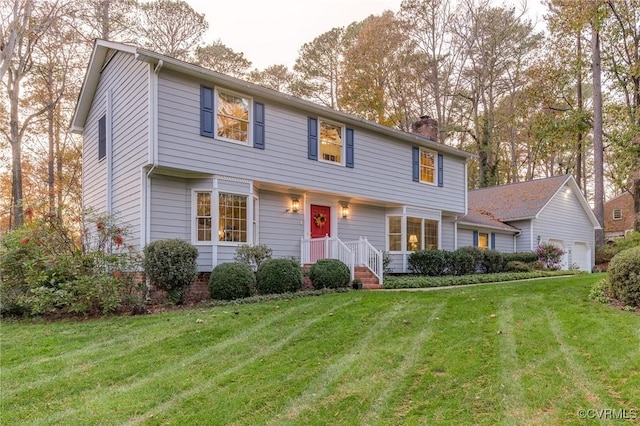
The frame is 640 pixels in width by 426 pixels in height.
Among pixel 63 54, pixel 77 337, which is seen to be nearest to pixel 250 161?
pixel 77 337

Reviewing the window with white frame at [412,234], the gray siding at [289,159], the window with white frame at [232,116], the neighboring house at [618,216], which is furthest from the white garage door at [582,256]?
the window with white frame at [232,116]

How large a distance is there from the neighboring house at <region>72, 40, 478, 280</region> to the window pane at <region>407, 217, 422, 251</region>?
56 millimetres

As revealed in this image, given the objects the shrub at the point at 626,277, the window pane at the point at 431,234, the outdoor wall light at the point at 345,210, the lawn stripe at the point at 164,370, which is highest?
the outdoor wall light at the point at 345,210

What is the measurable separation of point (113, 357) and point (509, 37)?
25671 mm

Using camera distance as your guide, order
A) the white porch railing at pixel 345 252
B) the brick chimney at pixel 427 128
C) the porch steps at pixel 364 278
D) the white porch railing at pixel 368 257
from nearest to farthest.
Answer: the porch steps at pixel 364 278 < the white porch railing at pixel 345 252 < the white porch railing at pixel 368 257 < the brick chimney at pixel 427 128

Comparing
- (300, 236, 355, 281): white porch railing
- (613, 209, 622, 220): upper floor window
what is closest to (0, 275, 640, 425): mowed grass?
(300, 236, 355, 281): white porch railing

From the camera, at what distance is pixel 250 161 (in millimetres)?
10227

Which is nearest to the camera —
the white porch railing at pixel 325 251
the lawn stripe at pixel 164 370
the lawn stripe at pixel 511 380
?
the lawn stripe at pixel 511 380

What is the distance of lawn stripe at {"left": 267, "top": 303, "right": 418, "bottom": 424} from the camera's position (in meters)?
Answer: 3.55

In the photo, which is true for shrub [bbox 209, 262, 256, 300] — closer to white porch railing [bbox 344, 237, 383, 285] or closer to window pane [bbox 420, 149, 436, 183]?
white porch railing [bbox 344, 237, 383, 285]

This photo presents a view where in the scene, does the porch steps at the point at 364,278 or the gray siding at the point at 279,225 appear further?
the gray siding at the point at 279,225

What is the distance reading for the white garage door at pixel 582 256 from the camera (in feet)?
71.6

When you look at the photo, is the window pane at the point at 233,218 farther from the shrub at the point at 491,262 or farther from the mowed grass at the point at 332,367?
the shrub at the point at 491,262

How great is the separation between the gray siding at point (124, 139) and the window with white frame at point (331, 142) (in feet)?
15.4
